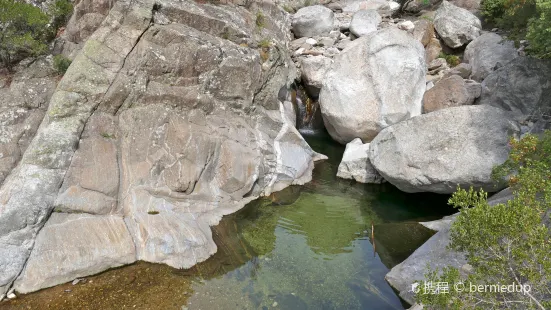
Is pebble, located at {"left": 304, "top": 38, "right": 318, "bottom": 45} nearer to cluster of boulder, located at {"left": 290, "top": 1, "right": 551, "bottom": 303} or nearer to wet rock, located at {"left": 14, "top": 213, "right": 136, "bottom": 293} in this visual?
cluster of boulder, located at {"left": 290, "top": 1, "right": 551, "bottom": 303}

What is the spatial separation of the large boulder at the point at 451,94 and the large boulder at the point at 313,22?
12345 millimetres

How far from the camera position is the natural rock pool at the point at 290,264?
38.2ft

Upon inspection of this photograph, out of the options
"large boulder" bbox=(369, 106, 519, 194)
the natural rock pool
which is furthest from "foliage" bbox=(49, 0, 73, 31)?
"large boulder" bbox=(369, 106, 519, 194)

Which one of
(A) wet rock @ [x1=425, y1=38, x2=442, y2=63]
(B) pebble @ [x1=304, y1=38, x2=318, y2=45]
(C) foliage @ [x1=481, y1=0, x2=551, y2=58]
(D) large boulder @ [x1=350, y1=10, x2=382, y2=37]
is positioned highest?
(C) foliage @ [x1=481, y1=0, x2=551, y2=58]

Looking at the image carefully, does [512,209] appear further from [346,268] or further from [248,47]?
[248,47]

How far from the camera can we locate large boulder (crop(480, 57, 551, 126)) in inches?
730

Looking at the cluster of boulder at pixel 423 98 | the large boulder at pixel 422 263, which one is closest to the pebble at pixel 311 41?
the cluster of boulder at pixel 423 98

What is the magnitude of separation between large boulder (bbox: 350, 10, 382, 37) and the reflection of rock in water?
60.0 feet

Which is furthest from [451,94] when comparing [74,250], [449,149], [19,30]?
[19,30]

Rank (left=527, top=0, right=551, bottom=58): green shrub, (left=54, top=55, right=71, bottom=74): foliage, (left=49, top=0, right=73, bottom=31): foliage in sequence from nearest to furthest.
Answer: (left=527, top=0, right=551, bottom=58): green shrub
(left=54, top=55, right=71, bottom=74): foliage
(left=49, top=0, right=73, bottom=31): foliage

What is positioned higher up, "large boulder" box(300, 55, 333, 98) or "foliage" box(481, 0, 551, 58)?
"foliage" box(481, 0, 551, 58)

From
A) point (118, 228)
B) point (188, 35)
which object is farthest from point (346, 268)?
point (188, 35)

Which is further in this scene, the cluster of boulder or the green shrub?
the cluster of boulder

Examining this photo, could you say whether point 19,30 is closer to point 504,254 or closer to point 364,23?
point 504,254
